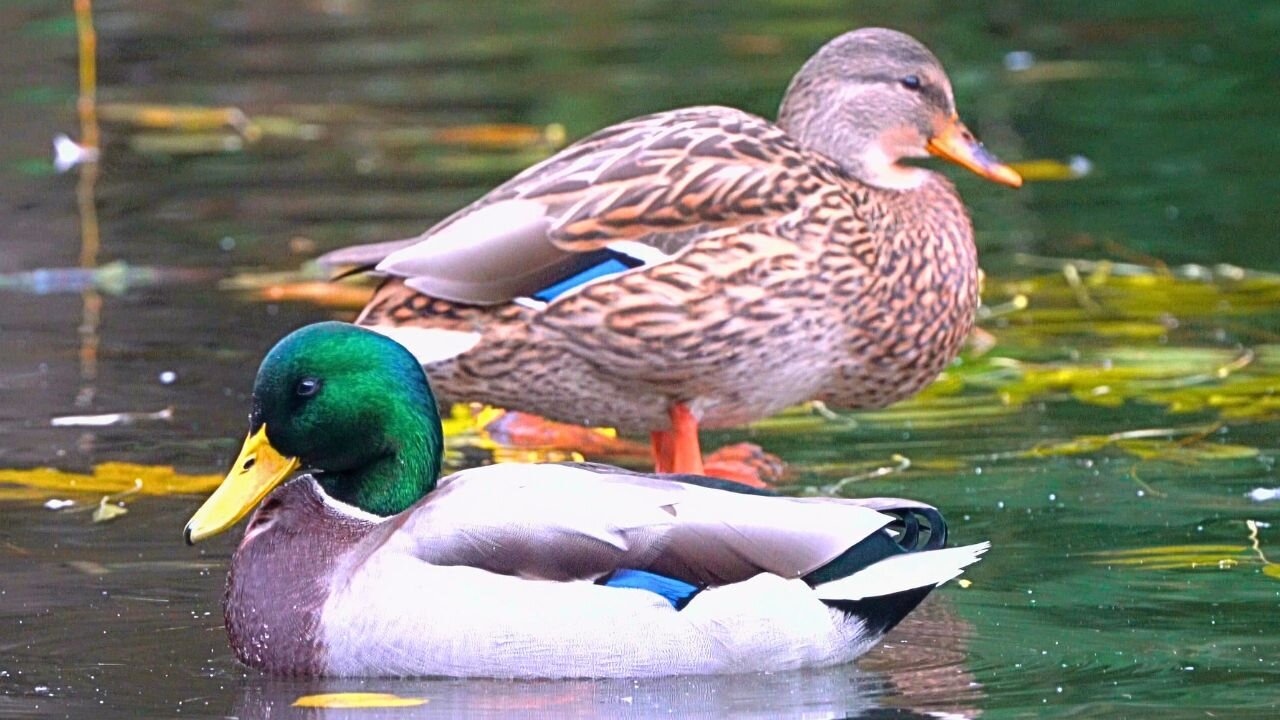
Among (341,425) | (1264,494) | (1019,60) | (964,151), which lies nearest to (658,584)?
(341,425)

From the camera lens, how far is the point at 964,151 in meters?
7.82

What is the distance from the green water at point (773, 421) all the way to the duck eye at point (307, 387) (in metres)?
0.63

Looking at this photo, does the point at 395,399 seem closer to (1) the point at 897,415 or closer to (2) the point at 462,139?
(1) the point at 897,415

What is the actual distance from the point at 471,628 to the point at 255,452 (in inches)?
30.1

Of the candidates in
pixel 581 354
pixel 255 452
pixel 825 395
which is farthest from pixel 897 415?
pixel 255 452

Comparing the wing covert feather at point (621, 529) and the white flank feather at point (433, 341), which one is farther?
the white flank feather at point (433, 341)

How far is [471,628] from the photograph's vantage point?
5.35 meters

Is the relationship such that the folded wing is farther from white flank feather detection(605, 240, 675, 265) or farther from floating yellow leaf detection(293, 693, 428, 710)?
white flank feather detection(605, 240, 675, 265)

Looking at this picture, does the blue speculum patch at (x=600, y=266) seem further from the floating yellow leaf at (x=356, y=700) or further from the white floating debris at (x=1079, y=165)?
the white floating debris at (x=1079, y=165)

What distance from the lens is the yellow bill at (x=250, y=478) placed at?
5703 mm

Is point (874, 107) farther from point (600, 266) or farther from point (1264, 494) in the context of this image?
point (1264, 494)

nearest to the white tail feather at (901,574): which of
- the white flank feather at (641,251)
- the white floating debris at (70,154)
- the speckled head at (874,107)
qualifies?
the white flank feather at (641,251)

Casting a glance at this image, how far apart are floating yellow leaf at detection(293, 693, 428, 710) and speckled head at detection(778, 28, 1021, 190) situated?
2.73 meters

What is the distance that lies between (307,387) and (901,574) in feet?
4.58
